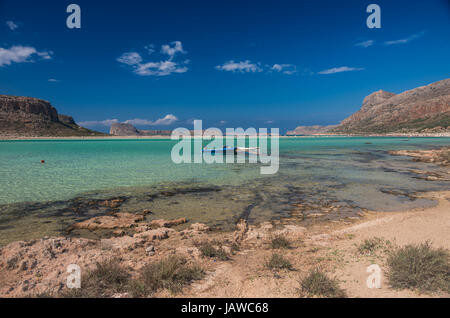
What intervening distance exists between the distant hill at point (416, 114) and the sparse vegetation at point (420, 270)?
149 meters

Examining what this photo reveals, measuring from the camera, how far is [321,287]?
13.3 ft

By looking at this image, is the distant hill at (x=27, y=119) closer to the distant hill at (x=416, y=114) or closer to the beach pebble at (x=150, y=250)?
the beach pebble at (x=150, y=250)

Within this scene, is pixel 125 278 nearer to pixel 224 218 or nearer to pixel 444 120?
pixel 224 218

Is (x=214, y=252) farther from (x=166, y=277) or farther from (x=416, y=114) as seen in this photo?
(x=416, y=114)

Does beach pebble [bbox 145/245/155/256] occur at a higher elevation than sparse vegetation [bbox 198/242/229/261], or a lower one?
lower

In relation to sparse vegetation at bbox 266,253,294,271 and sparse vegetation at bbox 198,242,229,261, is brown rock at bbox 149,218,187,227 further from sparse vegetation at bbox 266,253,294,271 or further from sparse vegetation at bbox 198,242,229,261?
sparse vegetation at bbox 266,253,294,271

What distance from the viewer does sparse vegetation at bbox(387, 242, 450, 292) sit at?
12.7 ft

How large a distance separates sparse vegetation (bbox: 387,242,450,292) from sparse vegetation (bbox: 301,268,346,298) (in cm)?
106

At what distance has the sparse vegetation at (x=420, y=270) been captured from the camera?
3877 mm

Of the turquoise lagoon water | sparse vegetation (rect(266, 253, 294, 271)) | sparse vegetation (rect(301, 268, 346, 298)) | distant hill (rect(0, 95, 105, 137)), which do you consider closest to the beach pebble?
the turquoise lagoon water

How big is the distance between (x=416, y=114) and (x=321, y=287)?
620ft

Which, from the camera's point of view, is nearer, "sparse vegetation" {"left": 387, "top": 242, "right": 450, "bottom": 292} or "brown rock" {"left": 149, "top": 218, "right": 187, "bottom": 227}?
"sparse vegetation" {"left": 387, "top": 242, "right": 450, "bottom": 292}

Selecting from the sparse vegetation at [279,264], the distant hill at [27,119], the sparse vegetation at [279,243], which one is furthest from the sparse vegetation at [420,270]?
the distant hill at [27,119]
